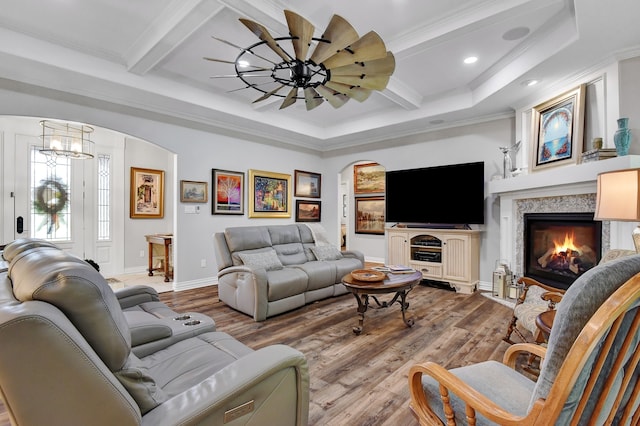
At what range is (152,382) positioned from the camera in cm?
101

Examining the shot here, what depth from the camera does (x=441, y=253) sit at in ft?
16.1

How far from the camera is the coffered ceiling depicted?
8.45 feet

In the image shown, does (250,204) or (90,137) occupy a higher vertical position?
(90,137)

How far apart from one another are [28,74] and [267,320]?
3.71 metres

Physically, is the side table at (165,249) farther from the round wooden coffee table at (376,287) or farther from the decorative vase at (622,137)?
the decorative vase at (622,137)

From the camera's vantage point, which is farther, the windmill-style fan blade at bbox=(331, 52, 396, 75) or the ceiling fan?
the windmill-style fan blade at bbox=(331, 52, 396, 75)

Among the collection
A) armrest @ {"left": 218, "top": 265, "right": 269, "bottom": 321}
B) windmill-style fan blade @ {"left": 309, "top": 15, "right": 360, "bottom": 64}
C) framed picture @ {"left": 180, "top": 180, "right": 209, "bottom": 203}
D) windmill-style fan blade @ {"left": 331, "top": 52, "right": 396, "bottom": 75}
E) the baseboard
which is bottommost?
the baseboard

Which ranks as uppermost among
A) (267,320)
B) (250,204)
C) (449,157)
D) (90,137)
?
(90,137)

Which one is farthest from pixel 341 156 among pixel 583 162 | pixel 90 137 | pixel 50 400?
pixel 50 400

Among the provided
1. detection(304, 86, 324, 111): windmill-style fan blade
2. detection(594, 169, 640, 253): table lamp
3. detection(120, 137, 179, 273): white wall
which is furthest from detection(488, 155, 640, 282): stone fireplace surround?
detection(120, 137, 179, 273): white wall

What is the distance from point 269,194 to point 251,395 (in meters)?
4.99

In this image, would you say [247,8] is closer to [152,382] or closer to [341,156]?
[152,382]

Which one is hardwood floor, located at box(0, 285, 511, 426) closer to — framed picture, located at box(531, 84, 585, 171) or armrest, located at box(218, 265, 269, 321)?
armrest, located at box(218, 265, 269, 321)

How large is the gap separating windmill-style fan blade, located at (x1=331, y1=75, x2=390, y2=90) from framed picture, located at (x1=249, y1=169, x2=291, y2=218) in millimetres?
3508
